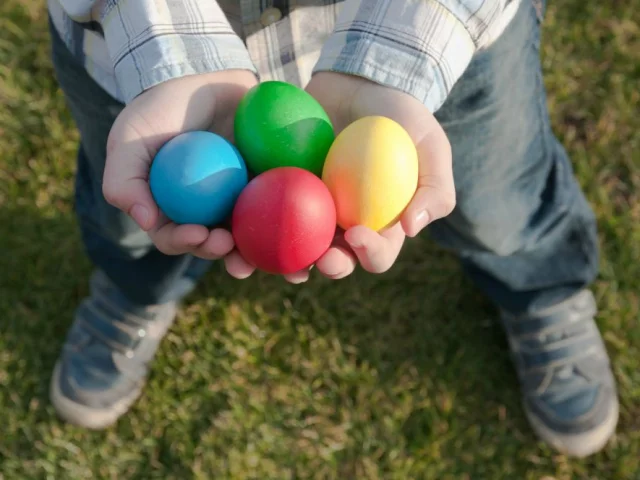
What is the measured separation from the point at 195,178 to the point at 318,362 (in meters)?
1.01

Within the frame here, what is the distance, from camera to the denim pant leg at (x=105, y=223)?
1679 millimetres

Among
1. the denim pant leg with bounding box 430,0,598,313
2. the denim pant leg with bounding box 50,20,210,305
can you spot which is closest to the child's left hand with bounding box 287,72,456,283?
the denim pant leg with bounding box 430,0,598,313

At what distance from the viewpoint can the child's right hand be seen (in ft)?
4.43

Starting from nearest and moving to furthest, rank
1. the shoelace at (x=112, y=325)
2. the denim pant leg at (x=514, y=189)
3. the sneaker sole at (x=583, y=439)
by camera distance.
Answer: the denim pant leg at (x=514, y=189)
the sneaker sole at (x=583, y=439)
the shoelace at (x=112, y=325)

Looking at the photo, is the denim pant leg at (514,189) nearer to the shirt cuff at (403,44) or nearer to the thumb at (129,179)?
the shirt cuff at (403,44)

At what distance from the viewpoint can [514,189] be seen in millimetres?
1795

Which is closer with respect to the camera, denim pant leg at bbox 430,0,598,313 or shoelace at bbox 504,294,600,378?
denim pant leg at bbox 430,0,598,313

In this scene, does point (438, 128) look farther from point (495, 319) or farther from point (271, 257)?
point (495, 319)

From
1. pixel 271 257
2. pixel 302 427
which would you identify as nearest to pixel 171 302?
pixel 302 427

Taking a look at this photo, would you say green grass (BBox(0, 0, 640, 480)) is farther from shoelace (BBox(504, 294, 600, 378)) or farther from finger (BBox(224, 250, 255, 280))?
finger (BBox(224, 250, 255, 280))

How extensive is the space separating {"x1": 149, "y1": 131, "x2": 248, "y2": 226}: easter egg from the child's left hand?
0.66ft

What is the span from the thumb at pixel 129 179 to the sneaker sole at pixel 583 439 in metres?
1.31

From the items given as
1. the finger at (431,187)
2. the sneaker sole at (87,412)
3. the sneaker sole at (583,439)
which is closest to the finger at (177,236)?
the finger at (431,187)

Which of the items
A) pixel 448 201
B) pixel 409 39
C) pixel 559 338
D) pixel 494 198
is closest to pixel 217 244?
pixel 448 201
